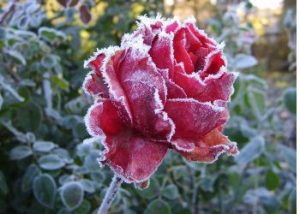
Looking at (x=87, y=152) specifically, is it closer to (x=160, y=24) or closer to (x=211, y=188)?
(x=211, y=188)

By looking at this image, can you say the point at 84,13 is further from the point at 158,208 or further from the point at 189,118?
the point at 189,118

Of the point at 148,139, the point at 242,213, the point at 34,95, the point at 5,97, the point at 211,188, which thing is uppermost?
the point at 148,139

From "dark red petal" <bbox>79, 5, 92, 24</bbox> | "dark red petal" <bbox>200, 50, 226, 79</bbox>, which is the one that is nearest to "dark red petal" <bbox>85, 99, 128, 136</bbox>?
"dark red petal" <bbox>200, 50, 226, 79</bbox>

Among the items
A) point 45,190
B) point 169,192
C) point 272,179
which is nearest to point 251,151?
point 272,179

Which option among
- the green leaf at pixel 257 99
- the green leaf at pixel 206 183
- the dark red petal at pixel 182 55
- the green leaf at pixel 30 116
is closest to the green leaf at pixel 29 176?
the green leaf at pixel 30 116

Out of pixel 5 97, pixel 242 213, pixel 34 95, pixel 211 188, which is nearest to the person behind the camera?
pixel 5 97

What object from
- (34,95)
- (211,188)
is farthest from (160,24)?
(211,188)

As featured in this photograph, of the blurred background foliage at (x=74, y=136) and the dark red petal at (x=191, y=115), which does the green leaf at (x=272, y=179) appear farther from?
the dark red petal at (x=191, y=115)

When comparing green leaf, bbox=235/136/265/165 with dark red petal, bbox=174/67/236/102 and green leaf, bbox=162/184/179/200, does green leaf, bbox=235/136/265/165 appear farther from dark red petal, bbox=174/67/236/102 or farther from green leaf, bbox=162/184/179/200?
dark red petal, bbox=174/67/236/102
